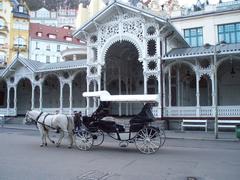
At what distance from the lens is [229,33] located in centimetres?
3225

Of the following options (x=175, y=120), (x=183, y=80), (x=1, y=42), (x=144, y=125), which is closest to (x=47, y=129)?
(x=144, y=125)

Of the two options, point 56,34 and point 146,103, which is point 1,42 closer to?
point 56,34

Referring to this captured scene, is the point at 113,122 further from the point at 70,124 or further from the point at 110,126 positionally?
the point at 70,124

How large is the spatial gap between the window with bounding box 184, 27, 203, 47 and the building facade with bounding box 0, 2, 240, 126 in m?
0.13

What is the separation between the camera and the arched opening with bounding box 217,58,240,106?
82.0ft

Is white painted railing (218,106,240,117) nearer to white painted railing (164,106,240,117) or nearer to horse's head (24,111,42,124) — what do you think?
white painted railing (164,106,240,117)

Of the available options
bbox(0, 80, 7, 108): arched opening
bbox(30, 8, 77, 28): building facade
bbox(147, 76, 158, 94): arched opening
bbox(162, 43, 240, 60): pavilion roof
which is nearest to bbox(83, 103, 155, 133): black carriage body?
bbox(162, 43, 240, 60): pavilion roof

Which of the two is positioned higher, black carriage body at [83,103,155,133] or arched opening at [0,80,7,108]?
arched opening at [0,80,7,108]

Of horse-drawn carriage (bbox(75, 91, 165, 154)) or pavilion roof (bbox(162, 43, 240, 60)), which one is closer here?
horse-drawn carriage (bbox(75, 91, 165, 154))

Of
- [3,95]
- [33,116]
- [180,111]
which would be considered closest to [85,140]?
[33,116]

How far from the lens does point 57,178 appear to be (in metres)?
7.65

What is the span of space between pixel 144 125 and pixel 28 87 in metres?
26.8

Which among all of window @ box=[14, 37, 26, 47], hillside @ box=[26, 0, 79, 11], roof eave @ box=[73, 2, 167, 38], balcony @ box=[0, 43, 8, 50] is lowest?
roof eave @ box=[73, 2, 167, 38]

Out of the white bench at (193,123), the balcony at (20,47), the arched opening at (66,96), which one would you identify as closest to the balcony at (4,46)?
the balcony at (20,47)
